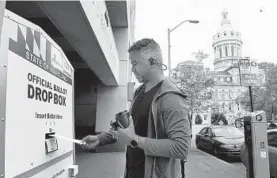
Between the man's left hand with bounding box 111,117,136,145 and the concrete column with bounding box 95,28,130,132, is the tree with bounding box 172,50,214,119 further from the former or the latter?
the man's left hand with bounding box 111,117,136,145

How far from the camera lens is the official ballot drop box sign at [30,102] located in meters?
1.53

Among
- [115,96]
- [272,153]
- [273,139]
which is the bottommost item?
[272,153]

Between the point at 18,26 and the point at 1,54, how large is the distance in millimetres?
273

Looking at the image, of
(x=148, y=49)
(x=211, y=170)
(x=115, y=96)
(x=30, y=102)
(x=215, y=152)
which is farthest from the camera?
(x=115, y=96)

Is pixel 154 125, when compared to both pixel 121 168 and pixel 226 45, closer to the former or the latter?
pixel 121 168

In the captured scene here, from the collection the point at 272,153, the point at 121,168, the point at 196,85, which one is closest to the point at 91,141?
the point at 272,153

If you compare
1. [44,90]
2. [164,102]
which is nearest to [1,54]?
[44,90]

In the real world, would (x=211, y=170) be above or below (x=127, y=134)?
below

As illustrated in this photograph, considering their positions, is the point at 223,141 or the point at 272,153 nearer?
the point at 272,153

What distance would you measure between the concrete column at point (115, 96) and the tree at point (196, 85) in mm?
5211

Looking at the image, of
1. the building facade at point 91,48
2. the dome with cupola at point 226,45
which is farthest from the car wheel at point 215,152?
the dome with cupola at point 226,45

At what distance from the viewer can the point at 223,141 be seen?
13086mm

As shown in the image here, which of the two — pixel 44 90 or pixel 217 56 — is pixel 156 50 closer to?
pixel 44 90

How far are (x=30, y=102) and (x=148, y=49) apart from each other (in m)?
0.99
